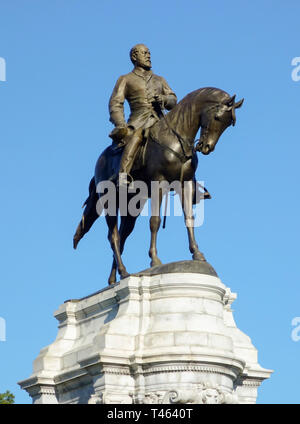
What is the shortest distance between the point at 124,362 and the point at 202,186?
5655 millimetres

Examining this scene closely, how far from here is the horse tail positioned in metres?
37.2

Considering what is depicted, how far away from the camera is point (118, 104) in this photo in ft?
118

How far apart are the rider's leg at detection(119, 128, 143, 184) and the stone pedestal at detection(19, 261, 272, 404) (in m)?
2.70

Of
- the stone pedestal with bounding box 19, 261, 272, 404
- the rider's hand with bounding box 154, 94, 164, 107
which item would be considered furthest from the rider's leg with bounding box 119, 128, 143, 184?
the stone pedestal with bounding box 19, 261, 272, 404

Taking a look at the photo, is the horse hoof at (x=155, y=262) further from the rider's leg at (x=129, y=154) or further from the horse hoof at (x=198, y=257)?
the rider's leg at (x=129, y=154)

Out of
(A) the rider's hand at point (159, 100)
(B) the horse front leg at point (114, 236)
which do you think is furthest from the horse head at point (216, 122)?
(B) the horse front leg at point (114, 236)

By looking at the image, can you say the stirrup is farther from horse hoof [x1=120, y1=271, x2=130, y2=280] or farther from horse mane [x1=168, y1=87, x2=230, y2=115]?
horse hoof [x1=120, y1=271, x2=130, y2=280]

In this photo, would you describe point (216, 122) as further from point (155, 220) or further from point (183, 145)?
point (155, 220)

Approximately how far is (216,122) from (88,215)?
533cm

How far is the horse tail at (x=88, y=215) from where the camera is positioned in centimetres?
3716

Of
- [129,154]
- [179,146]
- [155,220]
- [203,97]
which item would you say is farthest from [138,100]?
[155,220]

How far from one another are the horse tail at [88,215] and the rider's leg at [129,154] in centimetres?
263

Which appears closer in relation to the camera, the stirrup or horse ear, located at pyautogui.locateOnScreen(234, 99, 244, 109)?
horse ear, located at pyautogui.locateOnScreen(234, 99, 244, 109)
